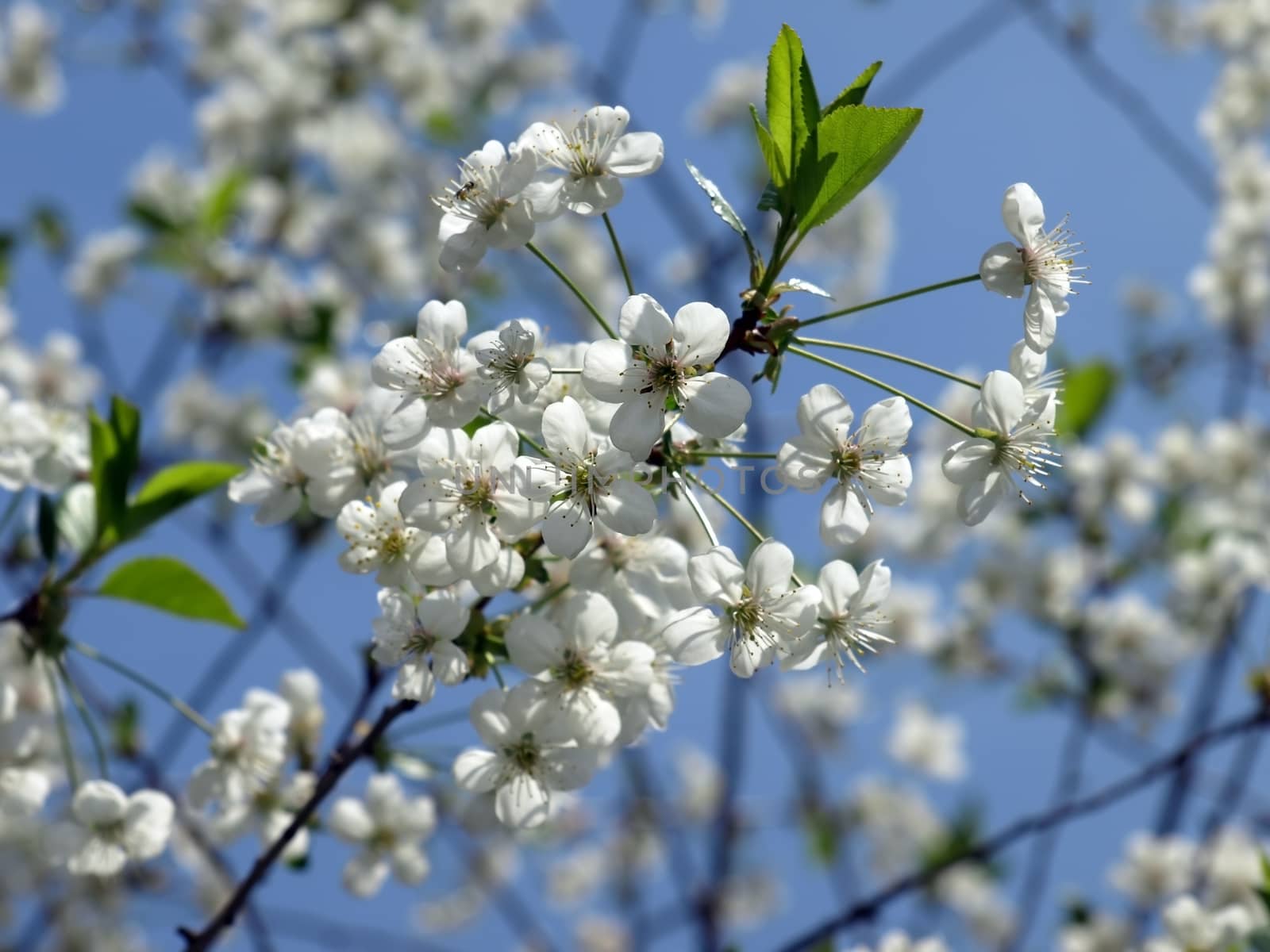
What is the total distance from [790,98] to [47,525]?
5.30 ft

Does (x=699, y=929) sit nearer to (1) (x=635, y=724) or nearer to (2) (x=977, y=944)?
(1) (x=635, y=724)

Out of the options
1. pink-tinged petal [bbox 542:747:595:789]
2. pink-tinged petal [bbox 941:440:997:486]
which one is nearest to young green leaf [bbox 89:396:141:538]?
pink-tinged petal [bbox 542:747:595:789]

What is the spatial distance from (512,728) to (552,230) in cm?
607

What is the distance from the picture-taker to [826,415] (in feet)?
5.12

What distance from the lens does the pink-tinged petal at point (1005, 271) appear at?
1662 mm

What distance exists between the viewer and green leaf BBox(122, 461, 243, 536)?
224 cm

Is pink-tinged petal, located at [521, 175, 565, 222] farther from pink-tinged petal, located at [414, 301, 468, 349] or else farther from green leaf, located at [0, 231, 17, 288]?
green leaf, located at [0, 231, 17, 288]

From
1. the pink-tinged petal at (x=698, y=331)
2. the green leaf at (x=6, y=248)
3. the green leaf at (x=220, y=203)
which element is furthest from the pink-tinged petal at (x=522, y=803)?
the green leaf at (x=220, y=203)

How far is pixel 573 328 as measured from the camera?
6730mm

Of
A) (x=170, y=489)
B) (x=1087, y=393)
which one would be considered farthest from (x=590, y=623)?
(x=1087, y=393)

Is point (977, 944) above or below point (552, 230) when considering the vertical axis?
below

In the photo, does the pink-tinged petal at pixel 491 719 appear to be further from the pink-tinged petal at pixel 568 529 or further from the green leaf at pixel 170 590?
the green leaf at pixel 170 590

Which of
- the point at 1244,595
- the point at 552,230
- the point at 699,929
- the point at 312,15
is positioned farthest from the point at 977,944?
the point at 312,15

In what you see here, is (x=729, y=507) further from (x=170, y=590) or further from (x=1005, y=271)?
(x=170, y=590)
